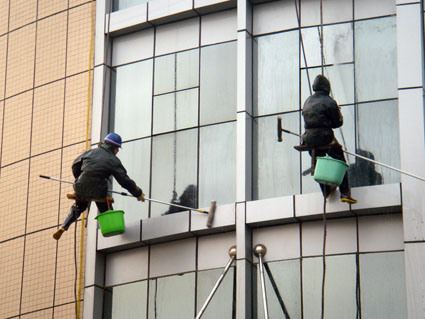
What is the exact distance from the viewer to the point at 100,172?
22.8 meters

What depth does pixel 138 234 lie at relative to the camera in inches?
936

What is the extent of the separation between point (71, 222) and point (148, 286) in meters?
1.82

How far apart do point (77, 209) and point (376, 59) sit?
600 cm

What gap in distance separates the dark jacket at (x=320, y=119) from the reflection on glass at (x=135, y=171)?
391 cm

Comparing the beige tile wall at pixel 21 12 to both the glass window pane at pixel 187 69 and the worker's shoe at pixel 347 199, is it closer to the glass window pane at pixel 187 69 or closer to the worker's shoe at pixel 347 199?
the glass window pane at pixel 187 69

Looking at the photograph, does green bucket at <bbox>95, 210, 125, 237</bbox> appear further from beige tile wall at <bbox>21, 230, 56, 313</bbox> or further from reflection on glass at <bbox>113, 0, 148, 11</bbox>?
reflection on glass at <bbox>113, 0, 148, 11</bbox>

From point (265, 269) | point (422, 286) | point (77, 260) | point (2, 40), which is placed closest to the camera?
point (422, 286)

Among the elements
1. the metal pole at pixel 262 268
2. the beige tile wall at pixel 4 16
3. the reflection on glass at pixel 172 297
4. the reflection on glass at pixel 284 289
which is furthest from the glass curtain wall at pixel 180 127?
the beige tile wall at pixel 4 16

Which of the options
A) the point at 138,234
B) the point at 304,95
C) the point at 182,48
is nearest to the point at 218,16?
the point at 182,48

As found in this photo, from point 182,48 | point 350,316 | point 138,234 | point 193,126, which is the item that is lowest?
point 350,316

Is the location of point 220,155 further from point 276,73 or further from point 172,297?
point 172,297

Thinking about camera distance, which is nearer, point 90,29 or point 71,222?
point 71,222

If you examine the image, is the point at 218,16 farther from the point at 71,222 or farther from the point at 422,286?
the point at 422,286

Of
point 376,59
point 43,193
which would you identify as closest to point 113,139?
point 43,193
